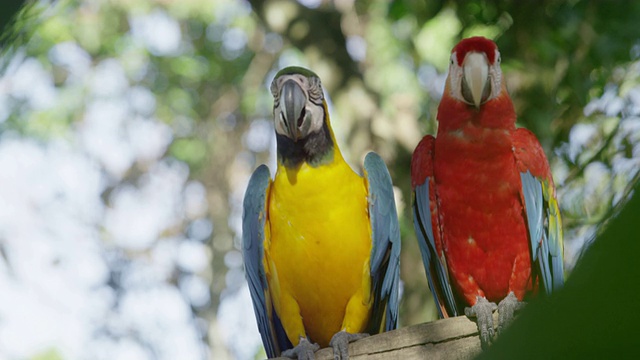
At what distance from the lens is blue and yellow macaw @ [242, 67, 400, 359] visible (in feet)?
6.84

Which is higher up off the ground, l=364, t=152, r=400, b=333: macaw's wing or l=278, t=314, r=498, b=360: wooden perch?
l=364, t=152, r=400, b=333: macaw's wing

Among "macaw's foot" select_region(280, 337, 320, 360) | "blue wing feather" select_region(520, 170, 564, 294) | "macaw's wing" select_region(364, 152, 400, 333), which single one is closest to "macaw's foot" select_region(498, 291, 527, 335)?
"blue wing feather" select_region(520, 170, 564, 294)

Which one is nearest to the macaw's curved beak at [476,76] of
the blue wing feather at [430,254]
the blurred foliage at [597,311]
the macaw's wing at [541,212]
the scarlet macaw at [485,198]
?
the scarlet macaw at [485,198]

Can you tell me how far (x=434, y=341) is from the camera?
65.3 inches

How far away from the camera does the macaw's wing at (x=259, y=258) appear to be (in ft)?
7.03

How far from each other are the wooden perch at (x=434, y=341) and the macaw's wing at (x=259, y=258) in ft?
1.75

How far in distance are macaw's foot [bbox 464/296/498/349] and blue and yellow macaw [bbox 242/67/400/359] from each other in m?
0.39

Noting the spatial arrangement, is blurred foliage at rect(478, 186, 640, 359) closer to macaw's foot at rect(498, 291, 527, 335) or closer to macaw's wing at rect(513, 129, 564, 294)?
macaw's foot at rect(498, 291, 527, 335)

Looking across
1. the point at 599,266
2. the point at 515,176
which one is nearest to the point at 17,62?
the point at 599,266

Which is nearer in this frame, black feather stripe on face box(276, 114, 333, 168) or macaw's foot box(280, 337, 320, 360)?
macaw's foot box(280, 337, 320, 360)

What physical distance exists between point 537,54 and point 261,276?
1621mm

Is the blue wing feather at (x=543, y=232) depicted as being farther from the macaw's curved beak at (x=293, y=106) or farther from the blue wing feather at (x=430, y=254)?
the macaw's curved beak at (x=293, y=106)

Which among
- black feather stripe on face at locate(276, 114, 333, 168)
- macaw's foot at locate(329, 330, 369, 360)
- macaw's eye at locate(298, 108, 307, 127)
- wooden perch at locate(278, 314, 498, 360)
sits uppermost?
macaw's eye at locate(298, 108, 307, 127)

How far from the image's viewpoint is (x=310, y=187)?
211 cm
